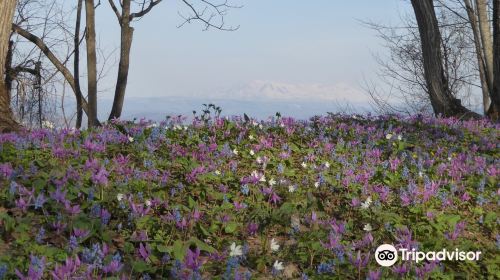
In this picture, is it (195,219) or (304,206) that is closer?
(195,219)

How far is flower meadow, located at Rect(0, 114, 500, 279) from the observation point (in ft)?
13.5

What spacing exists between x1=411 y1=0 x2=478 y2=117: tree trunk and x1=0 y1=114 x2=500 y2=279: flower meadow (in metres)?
4.90

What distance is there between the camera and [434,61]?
12781 millimetres

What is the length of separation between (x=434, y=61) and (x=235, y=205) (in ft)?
31.1

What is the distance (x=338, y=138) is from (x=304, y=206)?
311cm

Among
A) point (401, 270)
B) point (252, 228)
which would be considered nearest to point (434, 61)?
point (252, 228)

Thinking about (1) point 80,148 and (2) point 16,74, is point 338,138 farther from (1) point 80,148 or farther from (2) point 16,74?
(2) point 16,74

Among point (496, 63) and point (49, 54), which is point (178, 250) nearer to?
point (496, 63)

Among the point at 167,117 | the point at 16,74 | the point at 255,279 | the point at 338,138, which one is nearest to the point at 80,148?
the point at 167,117

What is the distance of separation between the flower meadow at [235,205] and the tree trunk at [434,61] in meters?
4.90

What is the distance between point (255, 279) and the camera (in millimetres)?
3965

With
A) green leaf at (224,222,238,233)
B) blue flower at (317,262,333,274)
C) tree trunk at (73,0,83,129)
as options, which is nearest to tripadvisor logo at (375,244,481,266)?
blue flower at (317,262,333,274)

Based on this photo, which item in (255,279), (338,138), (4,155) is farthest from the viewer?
(338,138)

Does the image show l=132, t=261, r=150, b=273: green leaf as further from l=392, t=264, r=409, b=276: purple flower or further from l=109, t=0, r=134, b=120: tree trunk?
l=109, t=0, r=134, b=120: tree trunk
